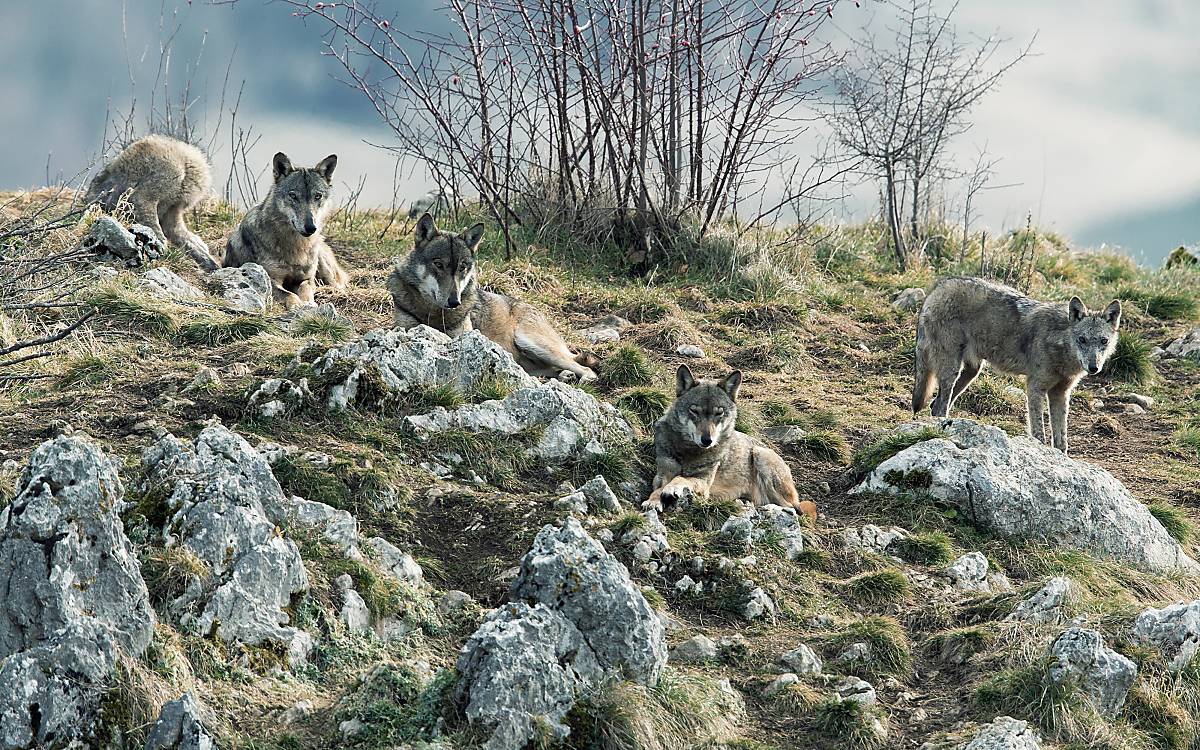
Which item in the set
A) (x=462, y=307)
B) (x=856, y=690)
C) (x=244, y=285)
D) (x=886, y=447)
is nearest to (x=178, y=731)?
(x=856, y=690)

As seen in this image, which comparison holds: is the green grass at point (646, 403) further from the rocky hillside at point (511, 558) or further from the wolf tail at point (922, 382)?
the wolf tail at point (922, 382)

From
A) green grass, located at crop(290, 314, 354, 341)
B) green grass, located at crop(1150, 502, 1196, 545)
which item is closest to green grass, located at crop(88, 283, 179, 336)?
green grass, located at crop(290, 314, 354, 341)

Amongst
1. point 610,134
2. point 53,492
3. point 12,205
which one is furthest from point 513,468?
point 12,205

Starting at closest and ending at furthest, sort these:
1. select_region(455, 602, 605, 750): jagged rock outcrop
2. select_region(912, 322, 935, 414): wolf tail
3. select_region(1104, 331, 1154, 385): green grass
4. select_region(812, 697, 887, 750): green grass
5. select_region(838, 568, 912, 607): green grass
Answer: select_region(455, 602, 605, 750): jagged rock outcrop, select_region(812, 697, 887, 750): green grass, select_region(838, 568, 912, 607): green grass, select_region(912, 322, 935, 414): wolf tail, select_region(1104, 331, 1154, 385): green grass

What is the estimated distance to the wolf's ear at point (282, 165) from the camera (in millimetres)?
11117

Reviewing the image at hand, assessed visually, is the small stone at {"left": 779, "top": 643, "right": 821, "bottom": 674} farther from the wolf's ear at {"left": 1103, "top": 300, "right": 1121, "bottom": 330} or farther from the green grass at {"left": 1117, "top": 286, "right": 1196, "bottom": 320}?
the green grass at {"left": 1117, "top": 286, "right": 1196, "bottom": 320}

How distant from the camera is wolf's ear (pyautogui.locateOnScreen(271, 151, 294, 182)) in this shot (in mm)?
11117

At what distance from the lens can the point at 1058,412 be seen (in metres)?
10.5

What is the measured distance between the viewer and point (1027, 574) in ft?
24.2

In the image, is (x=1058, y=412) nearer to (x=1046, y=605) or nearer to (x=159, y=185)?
(x=1046, y=605)

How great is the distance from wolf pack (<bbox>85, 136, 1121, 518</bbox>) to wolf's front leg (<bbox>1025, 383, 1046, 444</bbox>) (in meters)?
0.01

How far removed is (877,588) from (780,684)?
1565 mm

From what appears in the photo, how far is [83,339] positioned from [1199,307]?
14.0 m

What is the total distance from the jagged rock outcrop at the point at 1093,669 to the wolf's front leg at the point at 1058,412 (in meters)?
5.19
